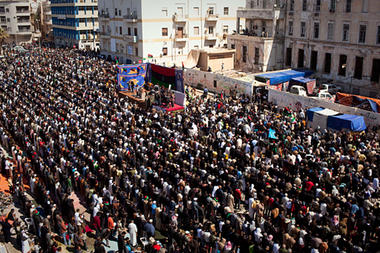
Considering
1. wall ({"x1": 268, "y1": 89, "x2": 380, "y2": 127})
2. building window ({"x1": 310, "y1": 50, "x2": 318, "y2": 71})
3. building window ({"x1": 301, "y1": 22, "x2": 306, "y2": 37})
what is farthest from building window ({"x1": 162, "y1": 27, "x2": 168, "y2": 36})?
wall ({"x1": 268, "y1": 89, "x2": 380, "y2": 127})

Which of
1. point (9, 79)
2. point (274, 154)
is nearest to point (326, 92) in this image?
point (274, 154)

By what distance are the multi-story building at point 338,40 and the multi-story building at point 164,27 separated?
1522 cm

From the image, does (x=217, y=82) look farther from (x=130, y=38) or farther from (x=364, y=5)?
(x=130, y=38)

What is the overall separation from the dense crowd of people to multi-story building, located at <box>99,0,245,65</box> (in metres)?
24.2

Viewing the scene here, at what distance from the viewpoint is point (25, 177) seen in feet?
61.5

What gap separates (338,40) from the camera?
36.2m

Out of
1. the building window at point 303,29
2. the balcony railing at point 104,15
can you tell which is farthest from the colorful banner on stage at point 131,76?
the balcony railing at point 104,15

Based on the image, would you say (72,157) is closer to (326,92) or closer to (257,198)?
(257,198)

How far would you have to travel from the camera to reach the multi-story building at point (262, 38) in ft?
138

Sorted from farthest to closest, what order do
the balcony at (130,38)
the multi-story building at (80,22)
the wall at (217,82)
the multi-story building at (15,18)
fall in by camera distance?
1. the multi-story building at (15,18)
2. the multi-story building at (80,22)
3. the balcony at (130,38)
4. the wall at (217,82)

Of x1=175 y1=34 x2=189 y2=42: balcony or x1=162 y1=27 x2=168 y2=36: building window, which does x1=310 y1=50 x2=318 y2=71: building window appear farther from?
x1=162 y1=27 x2=168 y2=36: building window

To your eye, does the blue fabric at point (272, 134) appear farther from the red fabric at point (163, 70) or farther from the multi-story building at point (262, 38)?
the multi-story building at point (262, 38)

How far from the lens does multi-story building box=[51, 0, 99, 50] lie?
71.1m

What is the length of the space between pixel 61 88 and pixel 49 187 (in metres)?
19.3
